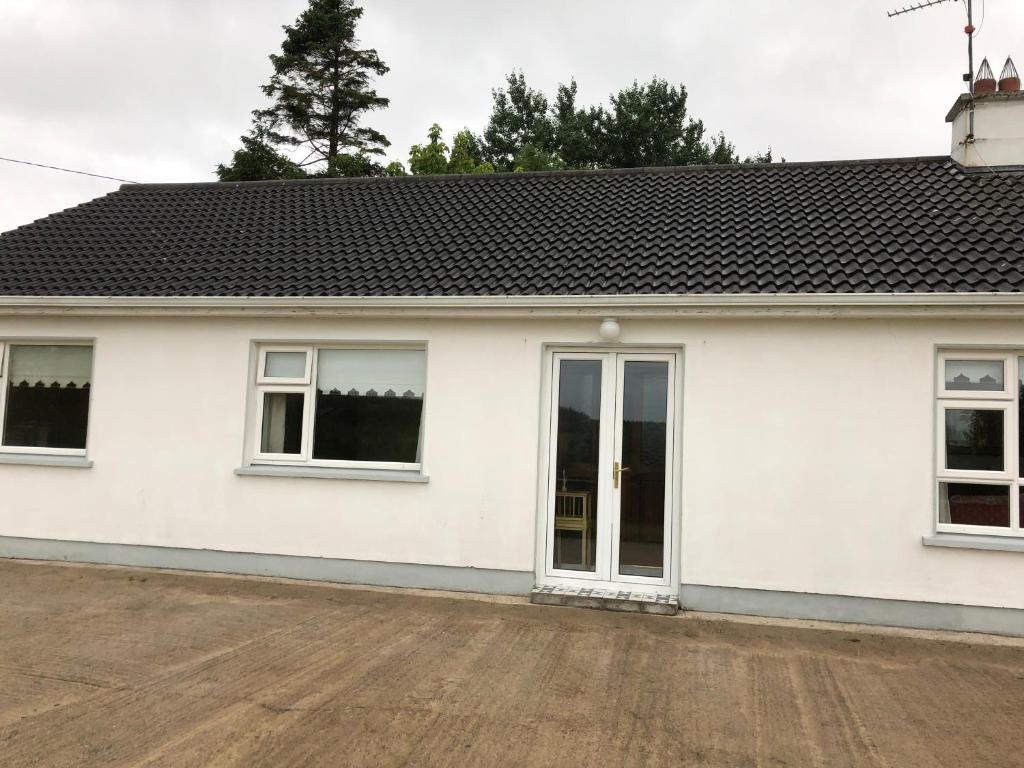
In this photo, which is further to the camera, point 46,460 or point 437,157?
point 437,157

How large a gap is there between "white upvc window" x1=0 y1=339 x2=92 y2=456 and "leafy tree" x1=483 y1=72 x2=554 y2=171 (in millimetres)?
27208

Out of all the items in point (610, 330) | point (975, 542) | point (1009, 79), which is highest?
point (1009, 79)

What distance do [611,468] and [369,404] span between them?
273 centimetres

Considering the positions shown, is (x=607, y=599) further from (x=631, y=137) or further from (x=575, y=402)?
(x=631, y=137)

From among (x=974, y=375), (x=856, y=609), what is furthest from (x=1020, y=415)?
(x=856, y=609)

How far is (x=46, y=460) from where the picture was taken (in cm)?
804

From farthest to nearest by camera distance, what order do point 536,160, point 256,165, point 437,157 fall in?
point 536,160 → point 256,165 → point 437,157

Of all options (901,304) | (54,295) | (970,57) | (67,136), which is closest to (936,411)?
(901,304)

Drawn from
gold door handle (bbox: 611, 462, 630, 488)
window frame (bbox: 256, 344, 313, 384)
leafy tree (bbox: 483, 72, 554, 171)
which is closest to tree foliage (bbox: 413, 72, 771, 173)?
leafy tree (bbox: 483, 72, 554, 171)

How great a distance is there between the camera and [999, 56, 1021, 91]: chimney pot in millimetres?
9320

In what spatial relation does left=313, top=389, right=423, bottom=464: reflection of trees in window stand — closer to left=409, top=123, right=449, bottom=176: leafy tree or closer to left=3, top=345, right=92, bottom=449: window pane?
left=3, top=345, right=92, bottom=449: window pane

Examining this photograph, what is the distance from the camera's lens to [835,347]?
21.1 feet

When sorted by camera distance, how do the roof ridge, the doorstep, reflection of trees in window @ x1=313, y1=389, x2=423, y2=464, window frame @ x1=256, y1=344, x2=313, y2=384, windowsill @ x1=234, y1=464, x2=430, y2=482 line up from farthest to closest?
the roof ridge
window frame @ x1=256, y1=344, x2=313, y2=384
reflection of trees in window @ x1=313, y1=389, x2=423, y2=464
windowsill @ x1=234, y1=464, x2=430, y2=482
the doorstep

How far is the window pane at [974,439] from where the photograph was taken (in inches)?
242
